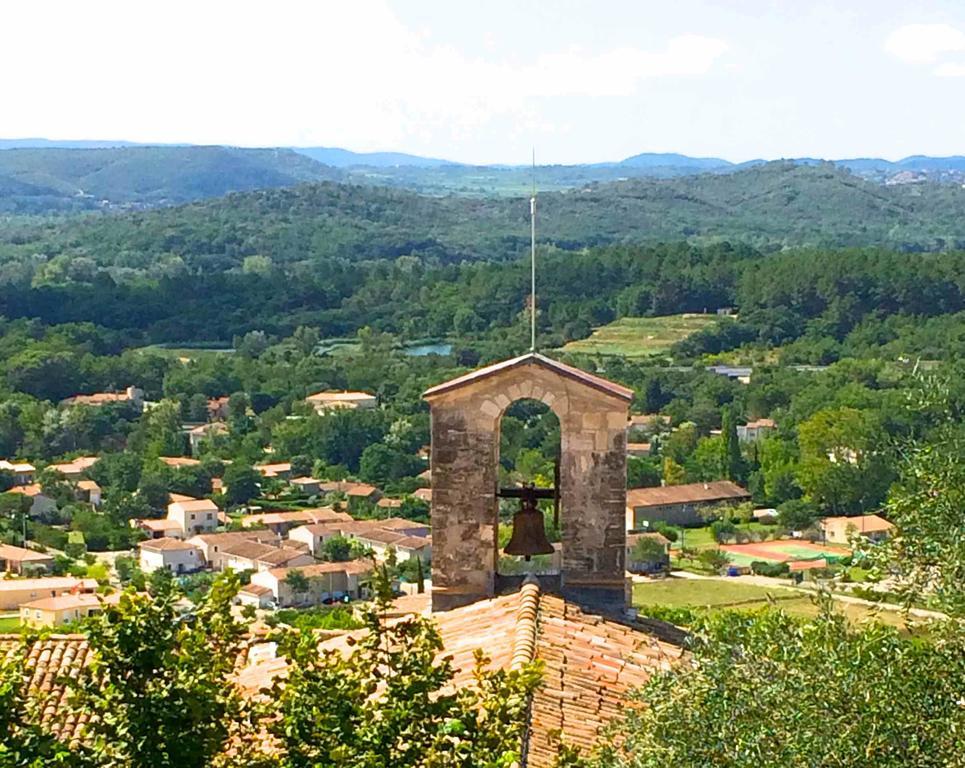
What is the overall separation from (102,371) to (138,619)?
250ft

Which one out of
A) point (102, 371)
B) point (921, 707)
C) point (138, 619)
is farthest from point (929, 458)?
point (102, 371)

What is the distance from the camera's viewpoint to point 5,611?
3603 cm

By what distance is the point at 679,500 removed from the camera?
53.0 meters

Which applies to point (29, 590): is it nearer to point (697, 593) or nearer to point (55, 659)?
point (697, 593)

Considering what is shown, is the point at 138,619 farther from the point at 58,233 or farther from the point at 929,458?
the point at 58,233

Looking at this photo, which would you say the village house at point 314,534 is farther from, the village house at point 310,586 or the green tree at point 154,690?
the green tree at point 154,690

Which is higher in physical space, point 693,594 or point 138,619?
point 138,619

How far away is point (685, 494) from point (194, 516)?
14.1m

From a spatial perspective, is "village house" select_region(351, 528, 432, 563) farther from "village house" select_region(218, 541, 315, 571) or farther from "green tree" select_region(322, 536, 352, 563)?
"village house" select_region(218, 541, 315, 571)

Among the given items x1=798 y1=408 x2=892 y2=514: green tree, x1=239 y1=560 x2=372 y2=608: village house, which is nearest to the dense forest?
x1=798 y1=408 x2=892 y2=514: green tree

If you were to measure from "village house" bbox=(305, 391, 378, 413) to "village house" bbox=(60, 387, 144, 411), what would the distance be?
277 inches

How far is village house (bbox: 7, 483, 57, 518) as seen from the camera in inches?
2142

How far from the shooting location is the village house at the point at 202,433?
218ft

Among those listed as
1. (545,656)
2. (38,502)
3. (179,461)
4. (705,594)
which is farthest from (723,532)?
(545,656)
